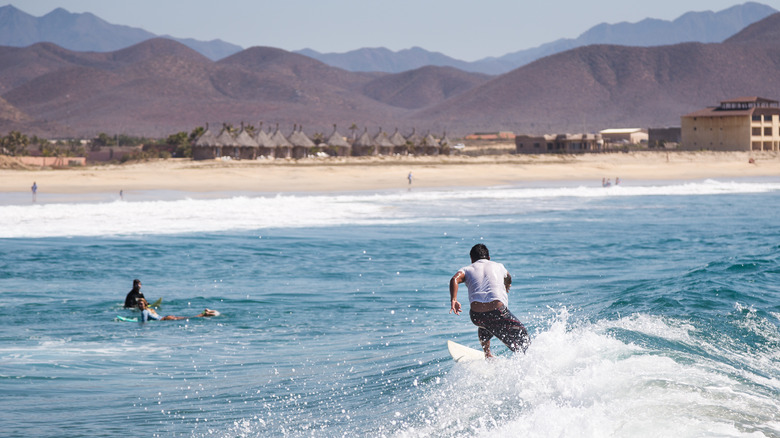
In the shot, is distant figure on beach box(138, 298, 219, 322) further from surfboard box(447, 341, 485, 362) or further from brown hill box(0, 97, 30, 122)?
brown hill box(0, 97, 30, 122)

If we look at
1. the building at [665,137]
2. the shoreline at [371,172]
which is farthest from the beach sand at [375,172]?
the building at [665,137]

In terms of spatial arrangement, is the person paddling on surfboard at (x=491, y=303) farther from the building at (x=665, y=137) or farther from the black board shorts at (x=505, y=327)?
the building at (x=665, y=137)

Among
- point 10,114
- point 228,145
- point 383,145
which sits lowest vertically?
point 383,145

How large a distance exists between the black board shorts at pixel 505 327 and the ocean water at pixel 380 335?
17 centimetres

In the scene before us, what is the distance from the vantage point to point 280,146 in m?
78.3

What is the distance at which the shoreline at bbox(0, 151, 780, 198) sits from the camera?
52.0 metres

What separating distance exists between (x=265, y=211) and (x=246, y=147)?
39.3 metres

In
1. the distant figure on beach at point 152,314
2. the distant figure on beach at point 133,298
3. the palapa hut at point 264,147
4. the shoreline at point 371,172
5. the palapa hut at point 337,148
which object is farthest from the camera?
the palapa hut at point 337,148

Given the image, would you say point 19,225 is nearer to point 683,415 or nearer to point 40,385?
point 40,385

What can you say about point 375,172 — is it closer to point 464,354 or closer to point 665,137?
point 464,354

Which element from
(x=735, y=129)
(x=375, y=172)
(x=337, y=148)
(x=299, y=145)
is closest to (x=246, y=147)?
(x=299, y=145)

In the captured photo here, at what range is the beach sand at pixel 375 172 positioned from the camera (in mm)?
52500

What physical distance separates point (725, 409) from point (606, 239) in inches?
733

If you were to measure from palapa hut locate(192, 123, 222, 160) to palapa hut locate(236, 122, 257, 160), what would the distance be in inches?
98.5
